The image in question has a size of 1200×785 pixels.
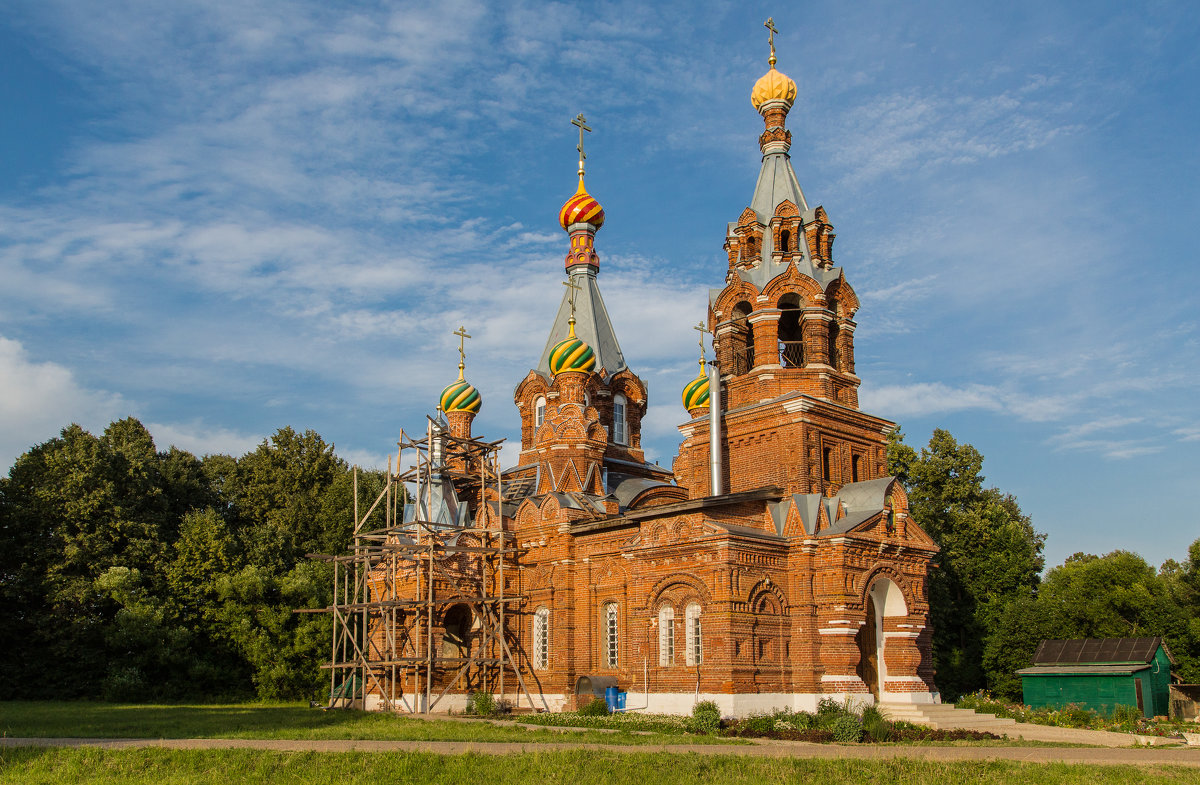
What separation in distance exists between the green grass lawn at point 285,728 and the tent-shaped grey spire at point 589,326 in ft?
39.8

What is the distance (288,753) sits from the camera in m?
12.0

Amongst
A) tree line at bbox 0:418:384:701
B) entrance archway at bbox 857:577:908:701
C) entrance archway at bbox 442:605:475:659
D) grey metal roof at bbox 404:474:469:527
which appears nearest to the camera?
entrance archway at bbox 857:577:908:701

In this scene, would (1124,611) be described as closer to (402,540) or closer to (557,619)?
(557,619)

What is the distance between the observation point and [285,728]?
54.3ft

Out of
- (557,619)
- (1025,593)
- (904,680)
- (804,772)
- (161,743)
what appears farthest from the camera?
(1025,593)

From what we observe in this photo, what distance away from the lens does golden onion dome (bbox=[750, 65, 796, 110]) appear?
25125 millimetres

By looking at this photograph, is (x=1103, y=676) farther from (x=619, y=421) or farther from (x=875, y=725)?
(x=619, y=421)

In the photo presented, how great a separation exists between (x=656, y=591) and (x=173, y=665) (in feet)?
55.3

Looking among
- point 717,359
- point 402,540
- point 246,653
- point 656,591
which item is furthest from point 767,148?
point 246,653

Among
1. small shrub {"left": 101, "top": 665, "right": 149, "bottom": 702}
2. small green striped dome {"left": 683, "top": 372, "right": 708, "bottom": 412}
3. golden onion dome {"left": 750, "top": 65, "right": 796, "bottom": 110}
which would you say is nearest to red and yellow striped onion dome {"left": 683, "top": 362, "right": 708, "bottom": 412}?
small green striped dome {"left": 683, "top": 372, "right": 708, "bottom": 412}

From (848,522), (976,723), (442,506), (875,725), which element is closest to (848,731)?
(875,725)

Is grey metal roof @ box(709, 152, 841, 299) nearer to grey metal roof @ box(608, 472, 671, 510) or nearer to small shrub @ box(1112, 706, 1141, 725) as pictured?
grey metal roof @ box(608, 472, 671, 510)

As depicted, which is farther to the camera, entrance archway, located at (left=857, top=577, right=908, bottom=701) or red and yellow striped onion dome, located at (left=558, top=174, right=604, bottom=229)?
red and yellow striped onion dome, located at (left=558, top=174, right=604, bottom=229)

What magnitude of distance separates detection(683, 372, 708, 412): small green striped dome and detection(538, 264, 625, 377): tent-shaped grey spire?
2495mm
